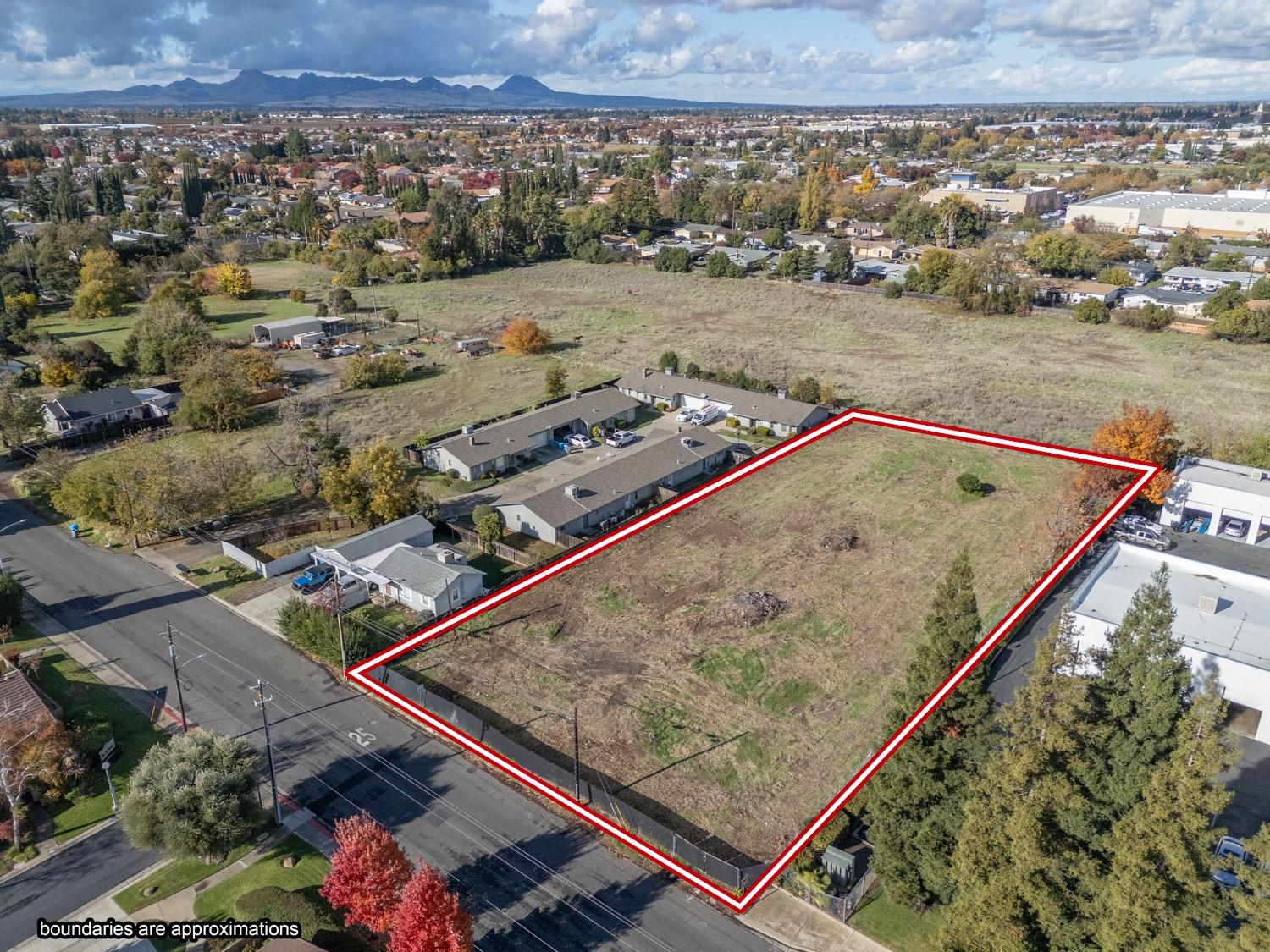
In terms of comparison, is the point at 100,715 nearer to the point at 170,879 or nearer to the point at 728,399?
the point at 170,879

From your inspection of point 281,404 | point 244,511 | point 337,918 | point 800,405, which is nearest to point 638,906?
point 337,918

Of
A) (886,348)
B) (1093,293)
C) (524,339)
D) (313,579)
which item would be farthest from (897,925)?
(1093,293)

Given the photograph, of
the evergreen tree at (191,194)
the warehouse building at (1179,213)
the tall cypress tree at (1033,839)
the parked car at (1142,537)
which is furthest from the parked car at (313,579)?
the warehouse building at (1179,213)

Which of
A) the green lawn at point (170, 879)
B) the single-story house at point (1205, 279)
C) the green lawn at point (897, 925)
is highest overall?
the single-story house at point (1205, 279)

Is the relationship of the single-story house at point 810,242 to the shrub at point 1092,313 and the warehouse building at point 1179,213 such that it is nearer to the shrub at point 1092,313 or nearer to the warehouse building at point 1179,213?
the shrub at point 1092,313

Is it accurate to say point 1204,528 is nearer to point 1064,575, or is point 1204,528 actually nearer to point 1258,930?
point 1064,575

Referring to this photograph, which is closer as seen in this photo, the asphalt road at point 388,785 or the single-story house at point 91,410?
the asphalt road at point 388,785

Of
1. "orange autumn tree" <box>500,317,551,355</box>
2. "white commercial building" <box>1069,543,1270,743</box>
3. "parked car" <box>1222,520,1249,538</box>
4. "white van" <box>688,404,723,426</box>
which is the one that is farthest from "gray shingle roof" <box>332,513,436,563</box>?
"parked car" <box>1222,520,1249,538</box>
